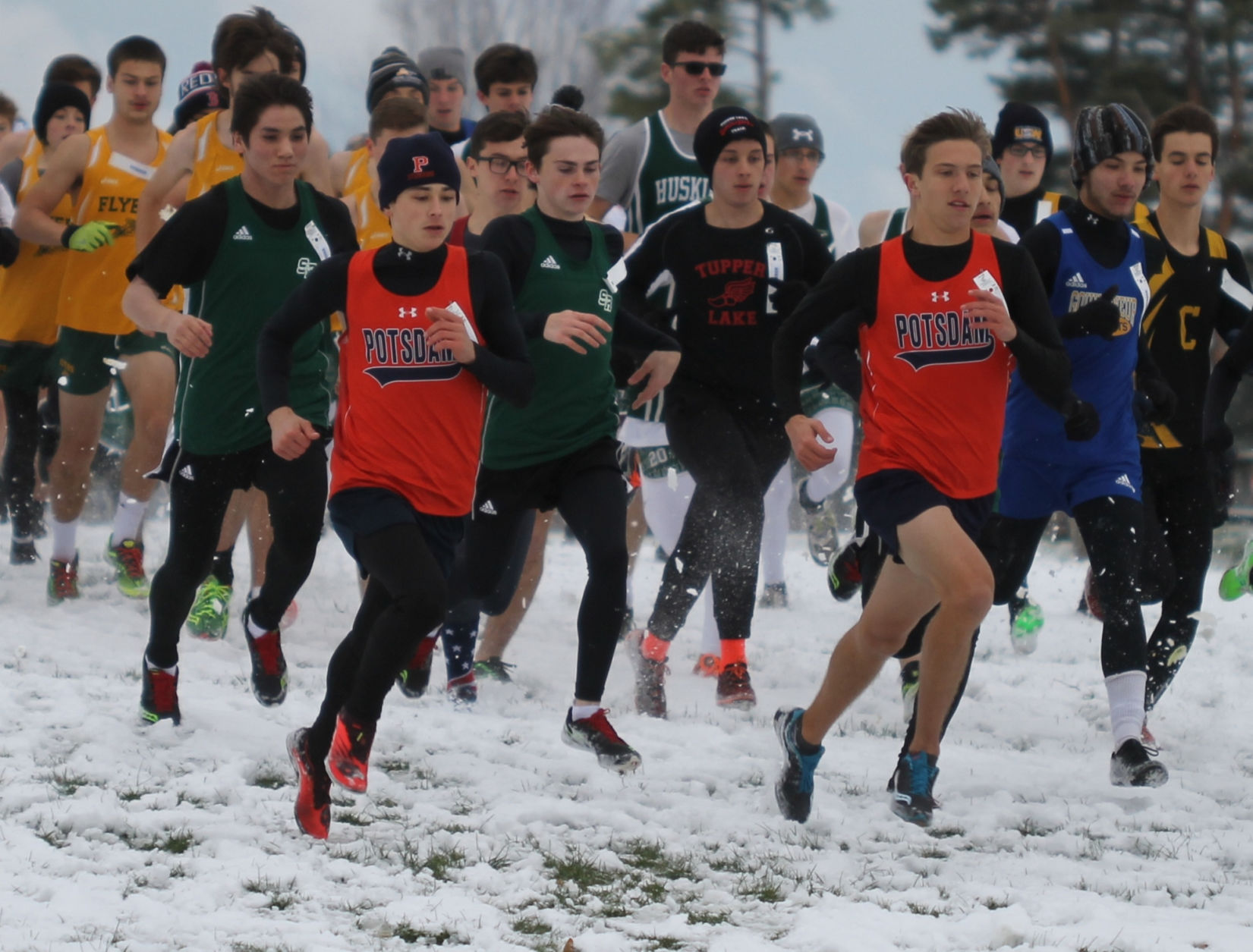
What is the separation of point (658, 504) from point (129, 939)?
185 inches

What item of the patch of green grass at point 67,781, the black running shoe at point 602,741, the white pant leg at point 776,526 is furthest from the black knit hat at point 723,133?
the patch of green grass at point 67,781

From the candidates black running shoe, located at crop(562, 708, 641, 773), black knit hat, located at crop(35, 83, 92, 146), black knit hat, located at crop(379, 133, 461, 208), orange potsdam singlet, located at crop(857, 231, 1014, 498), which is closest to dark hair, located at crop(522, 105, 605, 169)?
black knit hat, located at crop(379, 133, 461, 208)

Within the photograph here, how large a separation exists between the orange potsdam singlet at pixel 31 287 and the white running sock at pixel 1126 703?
246 inches

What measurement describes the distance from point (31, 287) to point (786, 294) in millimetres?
4589

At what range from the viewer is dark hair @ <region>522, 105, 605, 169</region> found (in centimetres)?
Answer: 687

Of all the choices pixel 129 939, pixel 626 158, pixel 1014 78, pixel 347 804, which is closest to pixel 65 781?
pixel 347 804

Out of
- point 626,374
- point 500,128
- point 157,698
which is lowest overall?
point 157,698

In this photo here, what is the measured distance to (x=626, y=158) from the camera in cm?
865

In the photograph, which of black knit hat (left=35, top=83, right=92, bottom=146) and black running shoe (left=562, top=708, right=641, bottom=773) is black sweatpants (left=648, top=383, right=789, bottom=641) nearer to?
black running shoe (left=562, top=708, right=641, bottom=773)

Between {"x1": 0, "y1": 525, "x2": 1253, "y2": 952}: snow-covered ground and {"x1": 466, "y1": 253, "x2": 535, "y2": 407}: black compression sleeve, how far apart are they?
55.6 inches

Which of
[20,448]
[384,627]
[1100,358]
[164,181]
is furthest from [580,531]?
[20,448]

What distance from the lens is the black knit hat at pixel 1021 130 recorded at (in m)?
8.47

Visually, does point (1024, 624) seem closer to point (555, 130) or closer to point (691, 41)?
point (691, 41)

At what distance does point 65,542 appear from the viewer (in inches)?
365
